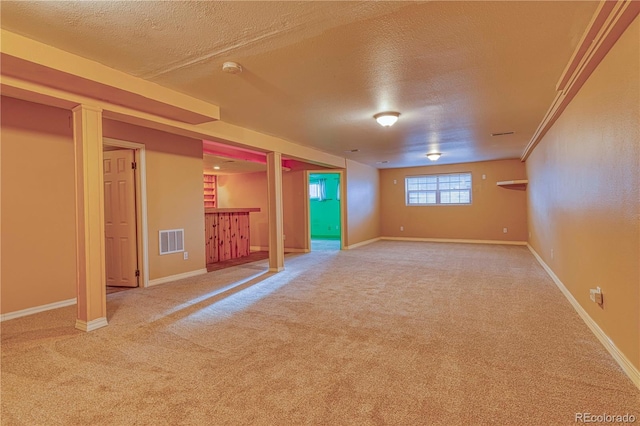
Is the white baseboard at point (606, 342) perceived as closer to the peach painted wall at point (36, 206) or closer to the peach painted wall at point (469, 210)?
the peach painted wall at point (36, 206)

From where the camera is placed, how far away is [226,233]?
6914 millimetres

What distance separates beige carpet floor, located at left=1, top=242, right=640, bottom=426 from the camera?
164 centimetres

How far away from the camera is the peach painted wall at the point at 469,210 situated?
332 inches

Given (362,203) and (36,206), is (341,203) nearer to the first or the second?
(362,203)

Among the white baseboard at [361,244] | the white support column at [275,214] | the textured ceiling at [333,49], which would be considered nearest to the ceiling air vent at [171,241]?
the white support column at [275,214]

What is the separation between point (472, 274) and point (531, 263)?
1580mm

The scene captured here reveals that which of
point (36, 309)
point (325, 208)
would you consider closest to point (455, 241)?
point (325, 208)

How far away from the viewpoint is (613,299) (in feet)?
7.18

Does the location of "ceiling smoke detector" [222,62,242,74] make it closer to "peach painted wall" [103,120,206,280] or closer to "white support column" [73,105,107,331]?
"white support column" [73,105,107,331]

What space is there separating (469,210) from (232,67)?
319 inches

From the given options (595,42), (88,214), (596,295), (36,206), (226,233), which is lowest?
(596,295)

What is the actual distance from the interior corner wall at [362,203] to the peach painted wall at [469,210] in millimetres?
472

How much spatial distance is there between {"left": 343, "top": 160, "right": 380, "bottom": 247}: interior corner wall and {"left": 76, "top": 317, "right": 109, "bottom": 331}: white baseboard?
5.72 m

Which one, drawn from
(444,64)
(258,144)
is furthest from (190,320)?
(444,64)
